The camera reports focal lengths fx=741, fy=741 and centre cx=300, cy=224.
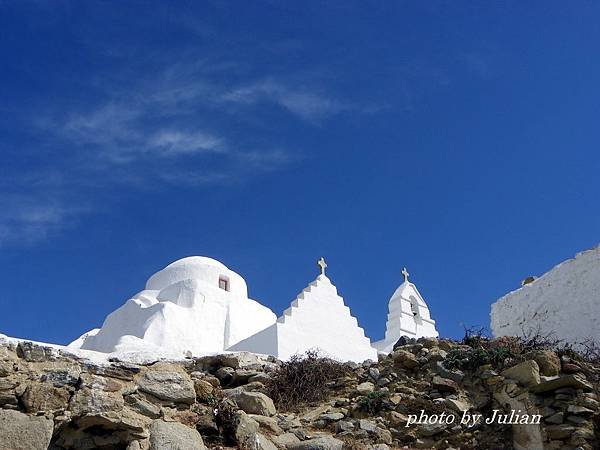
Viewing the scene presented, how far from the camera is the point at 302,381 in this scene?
11.3 meters

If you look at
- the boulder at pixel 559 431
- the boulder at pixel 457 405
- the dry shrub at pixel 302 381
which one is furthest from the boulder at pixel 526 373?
the dry shrub at pixel 302 381

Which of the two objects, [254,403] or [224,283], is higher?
[224,283]

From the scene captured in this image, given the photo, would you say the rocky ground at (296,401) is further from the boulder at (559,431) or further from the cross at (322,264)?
the cross at (322,264)

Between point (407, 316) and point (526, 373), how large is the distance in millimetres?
14154

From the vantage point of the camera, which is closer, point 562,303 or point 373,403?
point 373,403

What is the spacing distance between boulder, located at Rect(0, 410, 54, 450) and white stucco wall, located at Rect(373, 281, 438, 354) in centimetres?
1654

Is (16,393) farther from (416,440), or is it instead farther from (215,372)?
(416,440)

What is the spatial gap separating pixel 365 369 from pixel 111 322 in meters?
13.6

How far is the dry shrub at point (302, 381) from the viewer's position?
1093 centimetres

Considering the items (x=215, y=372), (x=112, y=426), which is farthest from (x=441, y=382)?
(x=112, y=426)

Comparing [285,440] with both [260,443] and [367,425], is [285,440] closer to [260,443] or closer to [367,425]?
[260,443]

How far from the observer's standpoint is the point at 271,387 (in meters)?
11.0

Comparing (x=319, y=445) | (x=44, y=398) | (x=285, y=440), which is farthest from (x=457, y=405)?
(x=44, y=398)

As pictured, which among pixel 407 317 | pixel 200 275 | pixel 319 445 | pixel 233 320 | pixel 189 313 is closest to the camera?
pixel 319 445
